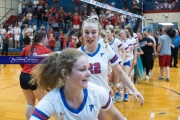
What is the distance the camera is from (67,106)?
81.7 inches

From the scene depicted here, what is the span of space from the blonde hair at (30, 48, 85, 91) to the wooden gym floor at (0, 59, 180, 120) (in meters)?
3.15

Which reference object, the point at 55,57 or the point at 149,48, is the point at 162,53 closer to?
the point at 149,48

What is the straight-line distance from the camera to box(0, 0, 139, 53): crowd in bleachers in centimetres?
1705

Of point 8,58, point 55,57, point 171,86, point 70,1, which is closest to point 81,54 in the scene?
point 55,57

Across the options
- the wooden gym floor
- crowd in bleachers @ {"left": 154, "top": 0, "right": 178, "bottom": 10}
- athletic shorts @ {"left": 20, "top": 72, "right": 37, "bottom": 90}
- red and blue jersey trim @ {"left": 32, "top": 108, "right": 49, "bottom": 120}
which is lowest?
the wooden gym floor

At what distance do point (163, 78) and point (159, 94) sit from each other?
8.49 ft

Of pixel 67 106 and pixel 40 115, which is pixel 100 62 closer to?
pixel 67 106

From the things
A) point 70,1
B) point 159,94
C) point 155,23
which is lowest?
point 159,94

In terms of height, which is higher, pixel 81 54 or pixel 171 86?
pixel 81 54

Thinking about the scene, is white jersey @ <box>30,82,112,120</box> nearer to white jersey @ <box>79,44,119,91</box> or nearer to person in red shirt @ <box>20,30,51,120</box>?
white jersey @ <box>79,44,119,91</box>

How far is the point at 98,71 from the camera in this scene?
3334mm

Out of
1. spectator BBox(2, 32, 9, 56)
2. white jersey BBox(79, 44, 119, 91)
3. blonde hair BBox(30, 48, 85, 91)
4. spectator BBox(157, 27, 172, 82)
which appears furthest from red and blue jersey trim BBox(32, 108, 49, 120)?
spectator BBox(2, 32, 9, 56)

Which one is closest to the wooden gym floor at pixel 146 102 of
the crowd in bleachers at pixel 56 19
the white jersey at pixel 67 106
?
the white jersey at pixel 67 106

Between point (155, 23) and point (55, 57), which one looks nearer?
point (55, 57)
